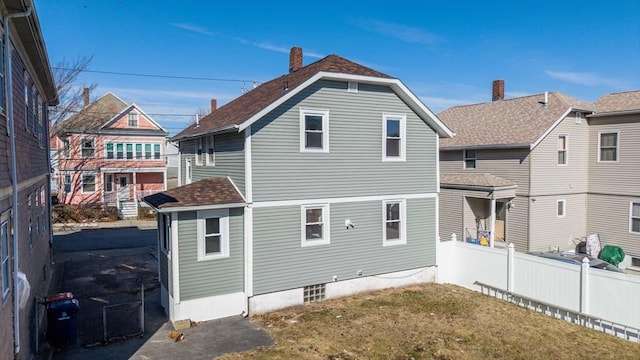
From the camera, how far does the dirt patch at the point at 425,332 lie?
9.51 metres

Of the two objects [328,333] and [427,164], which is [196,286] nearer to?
[328,333]

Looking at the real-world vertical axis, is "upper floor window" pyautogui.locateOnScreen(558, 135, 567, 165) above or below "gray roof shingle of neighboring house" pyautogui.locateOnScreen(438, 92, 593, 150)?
below

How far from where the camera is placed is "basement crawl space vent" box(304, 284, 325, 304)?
13.0 m

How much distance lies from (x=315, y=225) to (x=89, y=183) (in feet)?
92.5

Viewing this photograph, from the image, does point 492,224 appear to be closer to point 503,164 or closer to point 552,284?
point 503,164

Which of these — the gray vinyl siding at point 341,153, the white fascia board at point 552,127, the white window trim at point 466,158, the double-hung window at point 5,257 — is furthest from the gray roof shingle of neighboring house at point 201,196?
the white window trim at point 466,158

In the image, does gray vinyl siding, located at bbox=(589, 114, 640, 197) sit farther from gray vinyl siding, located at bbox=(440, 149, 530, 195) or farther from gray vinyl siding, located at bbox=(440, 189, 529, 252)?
gray vinyl siding, located at bbox=(440, 189, 529, 252)

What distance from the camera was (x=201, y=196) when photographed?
11.6 metres

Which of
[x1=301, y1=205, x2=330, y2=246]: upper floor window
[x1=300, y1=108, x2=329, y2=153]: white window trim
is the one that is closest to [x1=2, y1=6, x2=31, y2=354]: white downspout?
[x1=300, y1=108, x2=329, y2=153]: white window trim

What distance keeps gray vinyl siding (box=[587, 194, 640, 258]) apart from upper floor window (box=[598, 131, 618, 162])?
184cm

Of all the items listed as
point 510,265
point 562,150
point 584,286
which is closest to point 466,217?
point 562,150

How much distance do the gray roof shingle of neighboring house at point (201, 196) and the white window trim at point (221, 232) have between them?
1.02ft

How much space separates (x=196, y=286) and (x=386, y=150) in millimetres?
7529

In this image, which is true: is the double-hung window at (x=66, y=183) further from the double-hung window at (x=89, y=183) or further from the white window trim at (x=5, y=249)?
the white window trim at (x=5, y=249)
